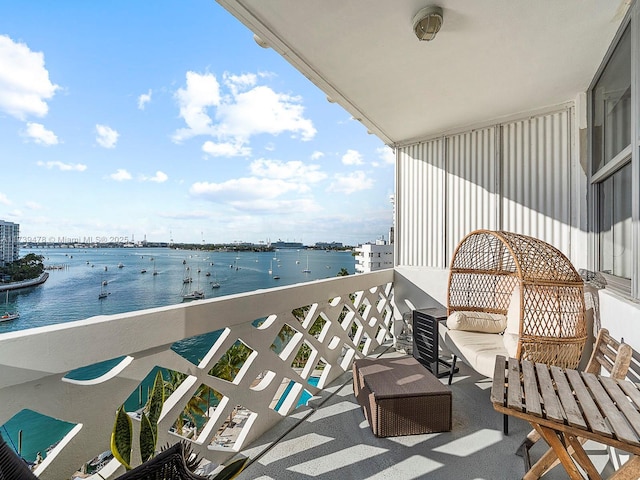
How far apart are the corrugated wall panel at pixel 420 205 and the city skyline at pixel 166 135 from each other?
1.06 feet

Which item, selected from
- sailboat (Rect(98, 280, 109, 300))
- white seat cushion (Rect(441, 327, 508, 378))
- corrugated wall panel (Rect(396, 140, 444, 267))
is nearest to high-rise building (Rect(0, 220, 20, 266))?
sailboat (Rect(98, 280, 109, 300))

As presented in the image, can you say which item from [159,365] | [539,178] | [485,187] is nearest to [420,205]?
[485,187]

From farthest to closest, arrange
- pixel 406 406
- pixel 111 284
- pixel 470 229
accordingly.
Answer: pixel 111 284 → pixel 470 229 → pixel 406 406

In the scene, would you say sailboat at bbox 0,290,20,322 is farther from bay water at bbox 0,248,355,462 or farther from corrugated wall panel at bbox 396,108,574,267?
corrugated wall panel at bbox 396,108,574,267

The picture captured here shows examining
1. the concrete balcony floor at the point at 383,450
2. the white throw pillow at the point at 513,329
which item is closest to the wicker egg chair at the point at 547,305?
the white throw pillow at the point at 513,329

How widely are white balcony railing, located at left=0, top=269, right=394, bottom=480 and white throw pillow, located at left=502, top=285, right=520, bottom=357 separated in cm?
159

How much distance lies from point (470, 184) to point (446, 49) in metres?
1.97

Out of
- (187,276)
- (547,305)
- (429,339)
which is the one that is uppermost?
(547,305)

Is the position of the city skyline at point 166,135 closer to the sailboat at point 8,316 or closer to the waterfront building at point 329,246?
the sailboat at point 8,316

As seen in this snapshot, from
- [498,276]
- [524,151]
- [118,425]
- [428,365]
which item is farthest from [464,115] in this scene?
[118,425]

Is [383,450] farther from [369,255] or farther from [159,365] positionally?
[369,255]

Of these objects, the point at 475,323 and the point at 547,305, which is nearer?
the point at 547,305

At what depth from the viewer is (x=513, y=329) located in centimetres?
293

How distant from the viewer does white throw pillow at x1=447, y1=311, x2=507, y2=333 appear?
3.24 meters
